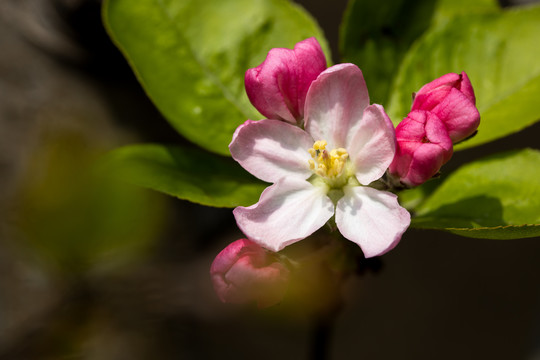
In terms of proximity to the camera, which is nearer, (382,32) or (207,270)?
(382,32)

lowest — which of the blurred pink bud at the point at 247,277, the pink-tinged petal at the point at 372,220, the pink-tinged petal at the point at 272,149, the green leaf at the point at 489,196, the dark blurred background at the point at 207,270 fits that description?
the dark blurred background at the point at 207,270

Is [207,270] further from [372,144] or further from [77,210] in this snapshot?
[77,210]

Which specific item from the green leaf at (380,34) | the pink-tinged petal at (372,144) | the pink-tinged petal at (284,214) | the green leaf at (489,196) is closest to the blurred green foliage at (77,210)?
the pink-tinged petal at (284,214)

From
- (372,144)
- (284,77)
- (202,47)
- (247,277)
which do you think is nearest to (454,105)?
(372,144)

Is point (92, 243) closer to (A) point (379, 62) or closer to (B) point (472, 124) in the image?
(B) point (472, 124)

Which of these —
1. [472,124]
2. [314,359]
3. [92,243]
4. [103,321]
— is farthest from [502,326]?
[92,243]

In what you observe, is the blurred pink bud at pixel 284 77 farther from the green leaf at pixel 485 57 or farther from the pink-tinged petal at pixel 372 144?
the green leaf at pixel 485 57

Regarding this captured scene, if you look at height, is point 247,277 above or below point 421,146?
below

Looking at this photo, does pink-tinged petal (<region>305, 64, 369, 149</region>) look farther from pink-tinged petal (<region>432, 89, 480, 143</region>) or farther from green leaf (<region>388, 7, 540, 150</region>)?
green leaf (<region>388, 7, 540, 150</region>)
